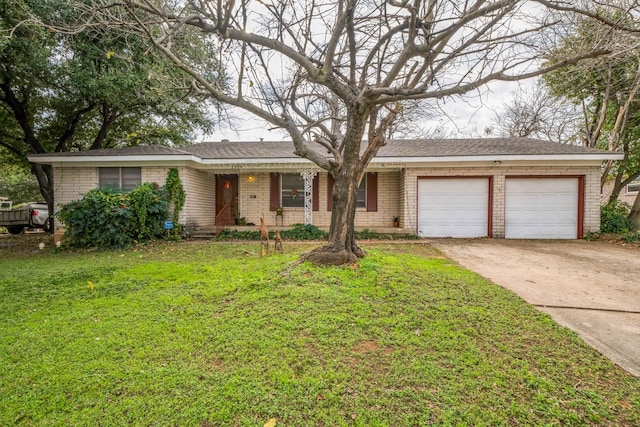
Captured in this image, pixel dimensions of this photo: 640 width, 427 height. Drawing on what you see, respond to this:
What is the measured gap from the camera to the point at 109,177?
9883 millimetres

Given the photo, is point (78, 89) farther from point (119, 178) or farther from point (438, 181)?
point (438, 181)

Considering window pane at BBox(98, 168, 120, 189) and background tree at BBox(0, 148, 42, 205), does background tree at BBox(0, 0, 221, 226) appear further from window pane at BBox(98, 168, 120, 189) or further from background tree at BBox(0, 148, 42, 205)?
background tree at BBox(0, 148, 42, 205)

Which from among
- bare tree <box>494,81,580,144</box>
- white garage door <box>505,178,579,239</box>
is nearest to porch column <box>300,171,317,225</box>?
white garage door <box>505,178,579,239</box>

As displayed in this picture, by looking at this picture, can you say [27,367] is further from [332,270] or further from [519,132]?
[519,132]

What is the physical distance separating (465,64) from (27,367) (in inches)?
264

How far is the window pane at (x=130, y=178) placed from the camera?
32.3 feet

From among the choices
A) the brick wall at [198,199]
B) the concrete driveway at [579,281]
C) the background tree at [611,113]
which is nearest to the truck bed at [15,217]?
the brick wall at [198,199]

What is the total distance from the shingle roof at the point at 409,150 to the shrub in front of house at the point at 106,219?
1802 millimetres

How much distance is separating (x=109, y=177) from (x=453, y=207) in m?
11.9

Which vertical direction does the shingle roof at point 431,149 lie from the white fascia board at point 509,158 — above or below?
above

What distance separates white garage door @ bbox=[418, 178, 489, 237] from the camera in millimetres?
10211

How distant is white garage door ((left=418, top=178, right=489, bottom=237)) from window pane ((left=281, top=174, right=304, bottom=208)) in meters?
4.54

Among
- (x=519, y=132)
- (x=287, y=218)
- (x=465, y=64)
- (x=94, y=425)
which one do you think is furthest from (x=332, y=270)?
(x=519, y=132)

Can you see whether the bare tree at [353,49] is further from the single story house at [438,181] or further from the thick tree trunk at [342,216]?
the single story house at [438,181]
